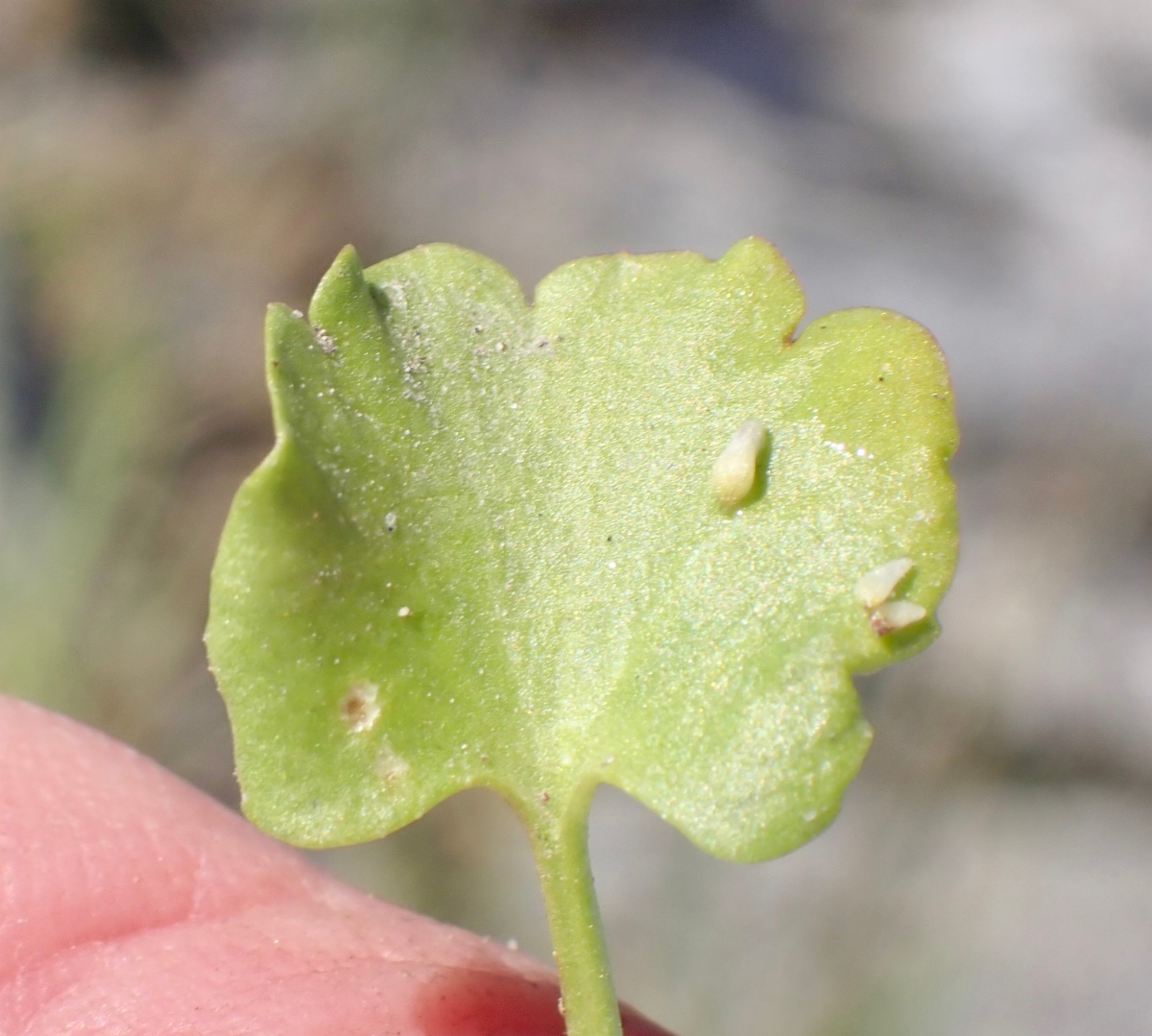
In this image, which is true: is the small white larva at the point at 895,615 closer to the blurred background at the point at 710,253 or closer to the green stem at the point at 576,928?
the green stem at the point at 576,928

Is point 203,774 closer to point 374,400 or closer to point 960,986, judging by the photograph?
point 960,986

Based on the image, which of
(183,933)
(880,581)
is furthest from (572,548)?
(183,933)

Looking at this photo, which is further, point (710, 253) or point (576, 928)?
point (710, 253)

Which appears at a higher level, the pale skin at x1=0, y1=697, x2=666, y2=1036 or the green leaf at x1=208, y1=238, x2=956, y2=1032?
the green leaf at x1=208, y1=238, x2=956, y2=1032

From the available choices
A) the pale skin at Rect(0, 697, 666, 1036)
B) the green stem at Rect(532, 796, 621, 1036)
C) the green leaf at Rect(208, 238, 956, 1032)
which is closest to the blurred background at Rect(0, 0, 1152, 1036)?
the pale skin at Rect(0, 697, 666, 1036)

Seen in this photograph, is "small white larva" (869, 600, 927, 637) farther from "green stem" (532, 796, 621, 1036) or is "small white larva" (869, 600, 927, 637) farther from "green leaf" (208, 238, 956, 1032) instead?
"green stem" (532, 796, 621, 1036)

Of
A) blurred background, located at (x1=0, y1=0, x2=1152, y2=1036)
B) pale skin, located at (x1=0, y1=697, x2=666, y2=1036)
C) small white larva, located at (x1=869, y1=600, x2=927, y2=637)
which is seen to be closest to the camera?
small white larva, located at (x1=869, y1=600, x2=927, y2=637)

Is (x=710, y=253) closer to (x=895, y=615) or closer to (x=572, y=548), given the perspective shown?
(x=572, y=548)

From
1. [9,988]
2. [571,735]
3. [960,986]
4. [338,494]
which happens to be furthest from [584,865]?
[960,986]

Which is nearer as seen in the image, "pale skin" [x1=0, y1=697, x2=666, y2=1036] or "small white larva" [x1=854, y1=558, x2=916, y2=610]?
"small white larva" [x1=854, y1=558, x2=916, y2=610]
